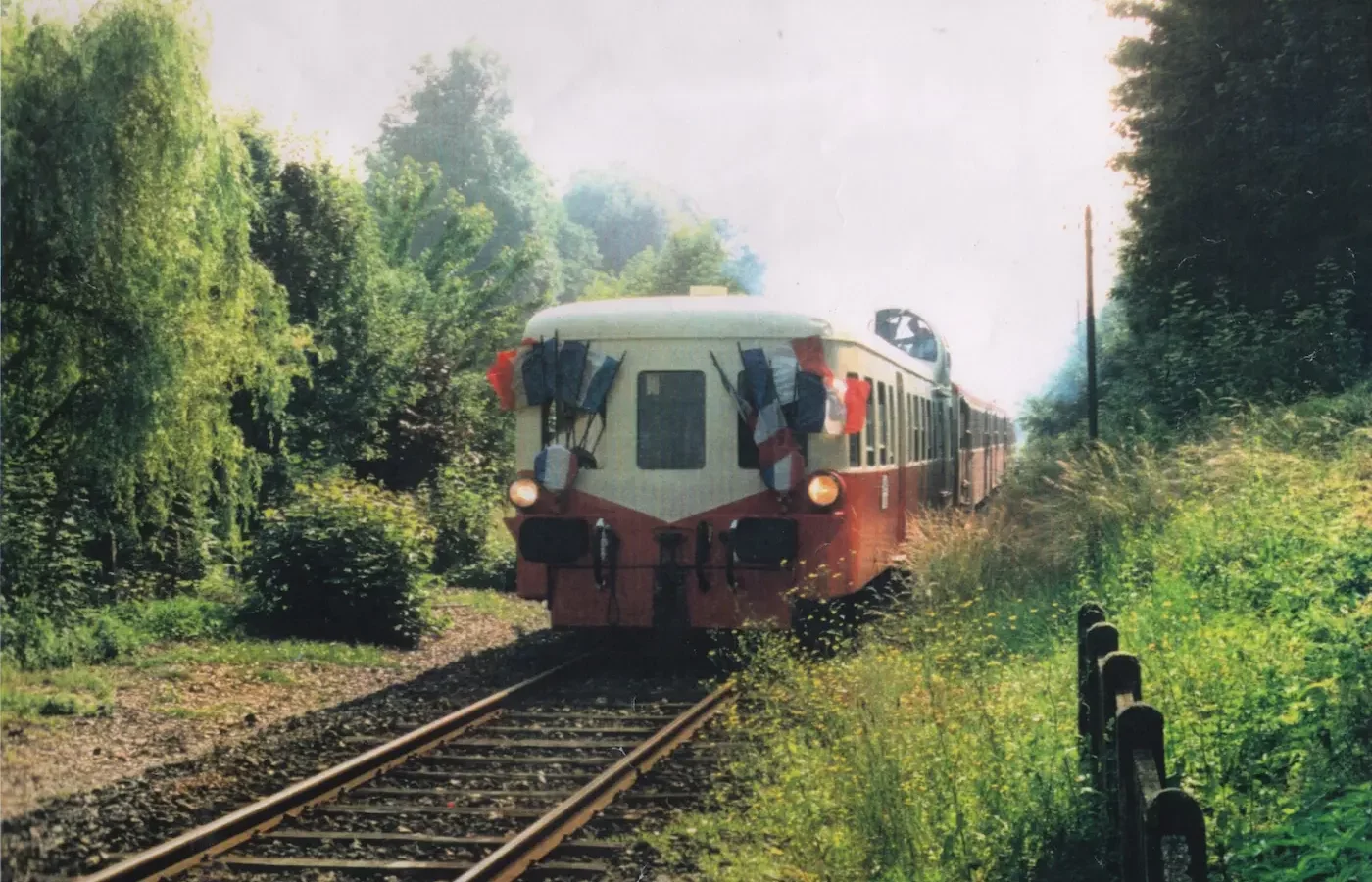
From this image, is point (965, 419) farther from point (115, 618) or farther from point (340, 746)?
point (340, 746)

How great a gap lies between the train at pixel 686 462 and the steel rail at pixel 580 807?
1.54m

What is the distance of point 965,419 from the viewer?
22.6 metres

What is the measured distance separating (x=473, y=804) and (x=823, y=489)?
459 centimetres

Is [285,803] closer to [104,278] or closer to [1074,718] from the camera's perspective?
[1074,718]

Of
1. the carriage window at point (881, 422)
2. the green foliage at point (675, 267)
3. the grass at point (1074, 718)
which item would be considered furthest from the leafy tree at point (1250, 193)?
the green foliage at point (675, 267)

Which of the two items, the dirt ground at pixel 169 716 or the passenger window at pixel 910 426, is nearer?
the dirt ground at pixel 169 716

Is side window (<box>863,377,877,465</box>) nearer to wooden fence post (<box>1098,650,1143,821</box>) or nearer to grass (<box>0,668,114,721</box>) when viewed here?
grass (<box>0,668,114,721</box>)

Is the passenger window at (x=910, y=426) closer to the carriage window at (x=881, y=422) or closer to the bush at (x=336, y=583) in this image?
the carriage window at (x=881, y=422)

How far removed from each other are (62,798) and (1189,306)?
17.8 metres

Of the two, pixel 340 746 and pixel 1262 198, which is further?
pixel 1262 198

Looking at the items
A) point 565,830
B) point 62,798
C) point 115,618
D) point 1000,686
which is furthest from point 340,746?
point 115,618

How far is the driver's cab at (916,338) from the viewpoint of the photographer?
20344mm

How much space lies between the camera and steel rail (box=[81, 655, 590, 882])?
20.4 feet

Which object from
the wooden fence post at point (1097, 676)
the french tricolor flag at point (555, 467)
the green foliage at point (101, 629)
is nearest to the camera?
the wooden fence post at point (1097, 676)
